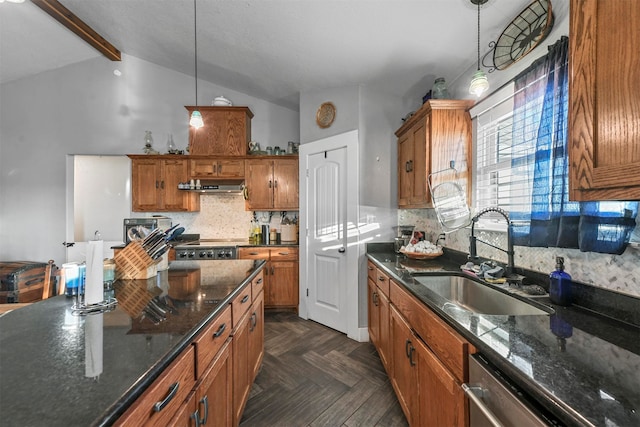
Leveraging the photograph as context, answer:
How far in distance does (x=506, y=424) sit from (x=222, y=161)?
375cm

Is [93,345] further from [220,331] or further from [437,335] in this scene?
[437,335]

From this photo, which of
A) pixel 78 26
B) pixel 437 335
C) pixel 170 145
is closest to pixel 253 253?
pixel 170 145

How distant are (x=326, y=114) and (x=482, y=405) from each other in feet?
9.64

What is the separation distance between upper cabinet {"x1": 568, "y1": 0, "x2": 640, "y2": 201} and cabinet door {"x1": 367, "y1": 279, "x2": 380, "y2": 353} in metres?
1.76

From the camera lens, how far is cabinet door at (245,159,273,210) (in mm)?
3686

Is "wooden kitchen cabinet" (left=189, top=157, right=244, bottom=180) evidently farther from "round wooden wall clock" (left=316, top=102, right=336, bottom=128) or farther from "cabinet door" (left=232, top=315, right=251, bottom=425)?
"cabinet door" (left=232, top=315, right=251, bottom=425)

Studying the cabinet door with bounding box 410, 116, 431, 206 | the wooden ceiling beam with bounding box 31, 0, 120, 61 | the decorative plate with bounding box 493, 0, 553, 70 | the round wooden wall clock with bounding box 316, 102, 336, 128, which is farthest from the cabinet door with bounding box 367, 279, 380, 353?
the wooden ceiling beam with bounding box 31, 0, 120, 61

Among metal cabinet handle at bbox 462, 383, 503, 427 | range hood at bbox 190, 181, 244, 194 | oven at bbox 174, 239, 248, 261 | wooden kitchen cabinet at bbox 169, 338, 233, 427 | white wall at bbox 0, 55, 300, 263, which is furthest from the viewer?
white wall at bbox 0, 55, 300, 263

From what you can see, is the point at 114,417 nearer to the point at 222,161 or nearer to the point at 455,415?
the point at 455,415

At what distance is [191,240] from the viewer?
12.8 ft

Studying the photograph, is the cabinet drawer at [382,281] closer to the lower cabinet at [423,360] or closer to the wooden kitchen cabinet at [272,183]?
the lower cabinet at [423,360]

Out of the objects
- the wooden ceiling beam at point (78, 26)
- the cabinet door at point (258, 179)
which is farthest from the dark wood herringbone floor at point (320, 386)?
the wooden ceiling beam at point (78, 26)

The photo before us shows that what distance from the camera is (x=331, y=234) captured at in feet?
9.94

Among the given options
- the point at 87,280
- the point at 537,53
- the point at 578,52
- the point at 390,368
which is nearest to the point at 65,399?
the point at 87,280
